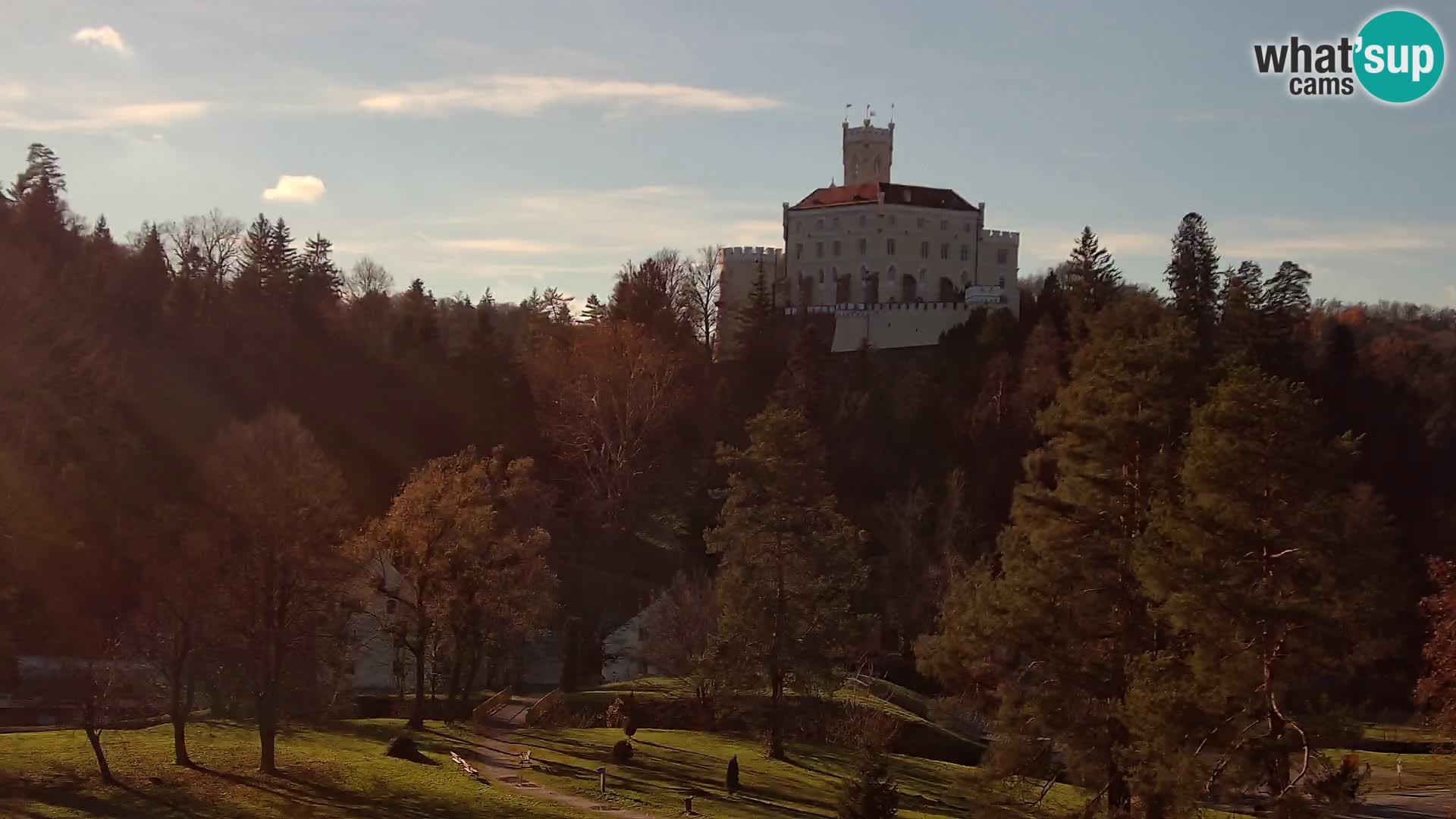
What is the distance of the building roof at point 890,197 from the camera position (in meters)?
103

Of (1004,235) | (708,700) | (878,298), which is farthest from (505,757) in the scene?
(1004,235)

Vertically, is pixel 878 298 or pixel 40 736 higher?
pixel 878 298

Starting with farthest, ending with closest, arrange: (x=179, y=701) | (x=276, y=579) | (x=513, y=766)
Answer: (x=513, y=766)
(x=276, y=579)
(x=179, y=701)

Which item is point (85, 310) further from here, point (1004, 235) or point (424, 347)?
point (1004, 235)

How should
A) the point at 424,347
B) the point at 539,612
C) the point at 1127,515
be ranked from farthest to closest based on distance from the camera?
1. the point at 424,347
2. the point at 539,612
3. the point at 1127,515

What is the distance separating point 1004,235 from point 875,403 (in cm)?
2548

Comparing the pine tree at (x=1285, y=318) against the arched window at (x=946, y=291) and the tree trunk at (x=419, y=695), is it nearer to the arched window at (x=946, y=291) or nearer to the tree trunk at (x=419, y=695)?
the arched window at (x=946, y=291)

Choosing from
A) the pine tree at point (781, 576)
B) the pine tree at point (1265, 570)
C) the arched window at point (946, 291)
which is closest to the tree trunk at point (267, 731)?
the pine tree at point (781, 576)

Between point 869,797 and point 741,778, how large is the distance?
369 inches

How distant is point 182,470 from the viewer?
64375mm

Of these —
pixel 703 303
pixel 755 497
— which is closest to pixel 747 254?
pixel 703 303

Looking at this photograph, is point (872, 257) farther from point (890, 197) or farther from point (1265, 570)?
point (1265, 570)

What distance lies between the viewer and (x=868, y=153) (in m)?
115

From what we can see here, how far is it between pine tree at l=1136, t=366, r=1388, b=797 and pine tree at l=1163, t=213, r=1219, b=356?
57.8 m
